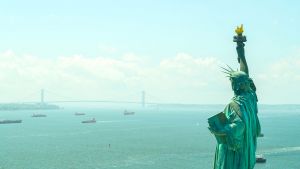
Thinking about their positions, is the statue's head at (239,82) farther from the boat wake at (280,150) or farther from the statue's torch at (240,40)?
the boat wake at (280,150)

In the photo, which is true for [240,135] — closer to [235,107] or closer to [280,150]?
[235,107]

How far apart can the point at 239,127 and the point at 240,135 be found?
0.15m

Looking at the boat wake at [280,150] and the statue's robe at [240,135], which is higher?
the statue's robe at [240,135]

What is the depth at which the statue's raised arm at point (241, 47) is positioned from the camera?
29.5 ft

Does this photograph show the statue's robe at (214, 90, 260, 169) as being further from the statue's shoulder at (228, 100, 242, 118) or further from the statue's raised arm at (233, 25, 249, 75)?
the statue's raised arm at (233, 25, 249, 75)

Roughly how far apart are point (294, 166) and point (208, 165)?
9.44m

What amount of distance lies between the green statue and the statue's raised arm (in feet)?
0.86

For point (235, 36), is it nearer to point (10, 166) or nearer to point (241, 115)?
point (241, 115)

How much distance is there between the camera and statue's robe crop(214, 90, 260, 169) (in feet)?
27.0

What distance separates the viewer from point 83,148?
6794 cm

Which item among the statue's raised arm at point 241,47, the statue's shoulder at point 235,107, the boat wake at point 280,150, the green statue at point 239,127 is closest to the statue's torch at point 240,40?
the statue's raised arm at point 241,47

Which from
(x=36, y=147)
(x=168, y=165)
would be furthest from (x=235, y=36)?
(x=36, y=147)

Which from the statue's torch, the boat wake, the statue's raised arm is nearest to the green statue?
the statue's raised arm

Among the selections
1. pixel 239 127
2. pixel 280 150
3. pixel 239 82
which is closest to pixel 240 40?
pixel 239 82
